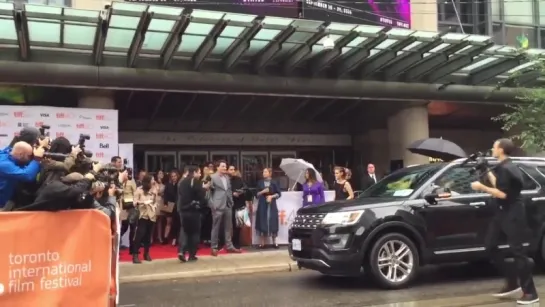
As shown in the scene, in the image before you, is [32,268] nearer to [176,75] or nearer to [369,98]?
[176,75]

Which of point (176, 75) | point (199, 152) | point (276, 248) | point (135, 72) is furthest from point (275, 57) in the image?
point (199, 152)

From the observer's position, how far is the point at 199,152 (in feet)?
65.5

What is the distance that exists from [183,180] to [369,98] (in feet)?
23.0

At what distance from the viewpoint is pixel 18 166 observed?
5277 mm

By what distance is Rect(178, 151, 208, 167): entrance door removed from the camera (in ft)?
64.7

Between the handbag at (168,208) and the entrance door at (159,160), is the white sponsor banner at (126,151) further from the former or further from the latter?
the entrance door at (159,160)

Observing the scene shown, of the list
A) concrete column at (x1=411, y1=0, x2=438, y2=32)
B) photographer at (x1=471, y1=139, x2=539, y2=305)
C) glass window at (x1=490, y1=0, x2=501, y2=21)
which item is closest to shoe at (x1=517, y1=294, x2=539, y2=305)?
photographer at (x1=471, y1=139, x2=539, y2=305)

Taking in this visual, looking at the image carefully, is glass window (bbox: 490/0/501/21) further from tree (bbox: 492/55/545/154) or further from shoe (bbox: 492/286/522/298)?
shoe (bbox: 492/286/522/298)

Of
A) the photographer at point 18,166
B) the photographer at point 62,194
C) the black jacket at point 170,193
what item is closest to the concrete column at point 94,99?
the black jacket at point 170,193

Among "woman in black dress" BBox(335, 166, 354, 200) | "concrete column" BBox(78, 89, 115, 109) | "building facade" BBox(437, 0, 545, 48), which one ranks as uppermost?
"building facade" BBox(437, 0, 545, 48)

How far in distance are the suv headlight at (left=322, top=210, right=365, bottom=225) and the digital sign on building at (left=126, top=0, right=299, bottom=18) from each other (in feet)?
26.4

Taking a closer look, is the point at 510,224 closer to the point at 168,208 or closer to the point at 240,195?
the point at 240,195

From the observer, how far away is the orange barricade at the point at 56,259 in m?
4.74

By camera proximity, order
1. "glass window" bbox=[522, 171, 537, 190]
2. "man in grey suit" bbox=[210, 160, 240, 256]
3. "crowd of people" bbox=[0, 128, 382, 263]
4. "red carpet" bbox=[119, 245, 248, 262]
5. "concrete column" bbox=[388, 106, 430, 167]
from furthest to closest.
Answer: "concrete column" bbox=[388, 106, 430, 167] → "red carpet" bbox=[119, 245, 248, 262] → "man in grey suit" bbox=[210, 160, 240, 256] → "glass window" bbox=[522, 171, 537, 190] → "crowd of people" bbox=[0, 128, 382, 263]
